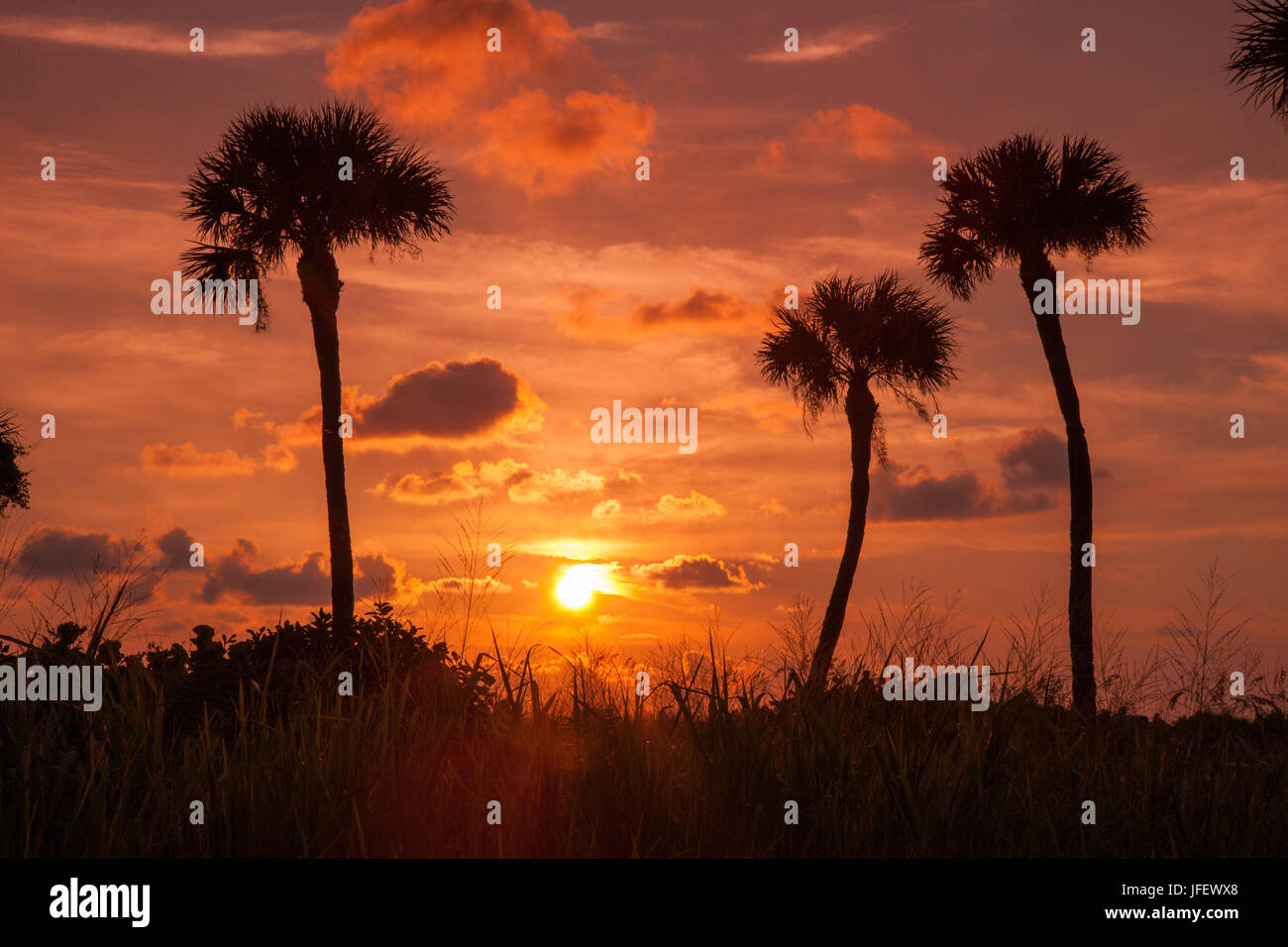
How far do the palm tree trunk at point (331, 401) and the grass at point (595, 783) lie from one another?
495 inches

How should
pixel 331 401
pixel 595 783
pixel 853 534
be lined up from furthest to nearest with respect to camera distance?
pixel 853 534, pixel 331 401, pixel 595 783

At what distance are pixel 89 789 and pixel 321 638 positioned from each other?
797 centimetres

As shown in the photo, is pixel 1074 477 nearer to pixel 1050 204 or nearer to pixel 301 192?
pixel 1050 204

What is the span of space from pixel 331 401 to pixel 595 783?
16.0 meters

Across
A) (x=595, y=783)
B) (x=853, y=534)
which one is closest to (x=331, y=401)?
(x=853, y=534)

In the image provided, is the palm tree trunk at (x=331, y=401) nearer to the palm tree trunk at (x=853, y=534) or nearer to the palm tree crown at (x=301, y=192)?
the palm tree crown at (x=301, y=192)

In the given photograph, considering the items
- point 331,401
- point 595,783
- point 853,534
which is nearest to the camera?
point 595,783

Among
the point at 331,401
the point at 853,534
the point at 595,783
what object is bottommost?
the point at 595,783

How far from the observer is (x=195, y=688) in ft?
36.6

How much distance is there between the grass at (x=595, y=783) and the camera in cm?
478

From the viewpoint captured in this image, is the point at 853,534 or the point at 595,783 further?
the point at 853,534

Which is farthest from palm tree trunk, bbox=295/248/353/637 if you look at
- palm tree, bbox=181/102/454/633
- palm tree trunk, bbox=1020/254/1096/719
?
palm tree trunk, bbox=1020/254/1096/719

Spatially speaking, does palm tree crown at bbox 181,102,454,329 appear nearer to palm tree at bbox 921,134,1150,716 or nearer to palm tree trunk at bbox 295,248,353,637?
palm tree trunk at bbox 295,248,353,637

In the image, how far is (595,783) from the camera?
16.9 feet
